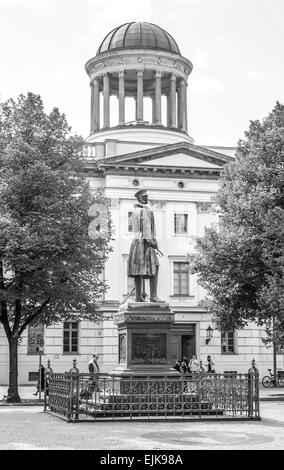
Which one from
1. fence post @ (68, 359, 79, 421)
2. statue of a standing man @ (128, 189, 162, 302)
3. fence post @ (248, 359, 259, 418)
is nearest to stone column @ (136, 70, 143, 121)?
statue of a standing man @ (128, 189, 162, 302)

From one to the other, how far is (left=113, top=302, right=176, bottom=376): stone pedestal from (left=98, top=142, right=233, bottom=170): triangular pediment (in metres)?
25.3

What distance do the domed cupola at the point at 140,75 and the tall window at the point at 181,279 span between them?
9089mm

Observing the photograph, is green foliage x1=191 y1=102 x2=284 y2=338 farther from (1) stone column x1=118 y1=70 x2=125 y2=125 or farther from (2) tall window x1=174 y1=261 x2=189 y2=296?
(1) stone column x1=118 y1=70 x2=125 y2=125

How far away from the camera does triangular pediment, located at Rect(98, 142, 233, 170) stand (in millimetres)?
45375

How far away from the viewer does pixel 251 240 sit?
102ft

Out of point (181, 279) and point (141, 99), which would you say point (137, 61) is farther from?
point (181, 279)

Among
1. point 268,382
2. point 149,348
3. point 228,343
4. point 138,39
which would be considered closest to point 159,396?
point 149,348

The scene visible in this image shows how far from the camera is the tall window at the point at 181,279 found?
46541 millimetres

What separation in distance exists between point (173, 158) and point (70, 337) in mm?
12188

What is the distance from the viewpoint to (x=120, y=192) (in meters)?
45.6

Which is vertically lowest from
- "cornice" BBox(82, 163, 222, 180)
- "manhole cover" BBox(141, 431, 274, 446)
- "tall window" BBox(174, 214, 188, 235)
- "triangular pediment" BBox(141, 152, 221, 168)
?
"manhole cover" BBox(141, 431, 274, 446)
